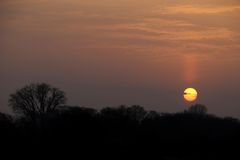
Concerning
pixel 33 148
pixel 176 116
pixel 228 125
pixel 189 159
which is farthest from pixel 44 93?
pixel 33 148

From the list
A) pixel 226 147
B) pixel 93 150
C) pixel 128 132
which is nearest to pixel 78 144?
pixel 93 150

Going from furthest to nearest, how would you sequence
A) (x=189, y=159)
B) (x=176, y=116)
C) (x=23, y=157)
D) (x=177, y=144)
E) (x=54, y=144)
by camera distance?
(x=176, y=116) → (x=177, y=144) → (x=189, y=159) → (x=54, y=144) → (x=23, y=157)

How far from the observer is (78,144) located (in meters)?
53.1

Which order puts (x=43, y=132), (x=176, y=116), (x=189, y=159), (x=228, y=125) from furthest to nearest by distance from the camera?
(x=176, y=116)
(x=228, y=125)
(x=189, y=159)
(x=43, y=132)

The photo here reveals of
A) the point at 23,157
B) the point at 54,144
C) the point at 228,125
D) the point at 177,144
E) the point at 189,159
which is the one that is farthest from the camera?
the point at 228,125

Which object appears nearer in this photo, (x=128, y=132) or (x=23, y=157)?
(x=23, y=157)

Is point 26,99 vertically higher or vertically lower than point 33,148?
higher

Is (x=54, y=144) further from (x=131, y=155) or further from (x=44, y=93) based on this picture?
(x=44, y=93)

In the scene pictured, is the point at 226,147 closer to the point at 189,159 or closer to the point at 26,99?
the point at 189,159

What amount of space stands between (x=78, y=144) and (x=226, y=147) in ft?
51.7

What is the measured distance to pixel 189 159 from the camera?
60.3 meters

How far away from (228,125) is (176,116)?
32.4 ft

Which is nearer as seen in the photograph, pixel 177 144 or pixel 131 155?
pixel 131 155

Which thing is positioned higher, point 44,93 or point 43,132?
point 44,93
